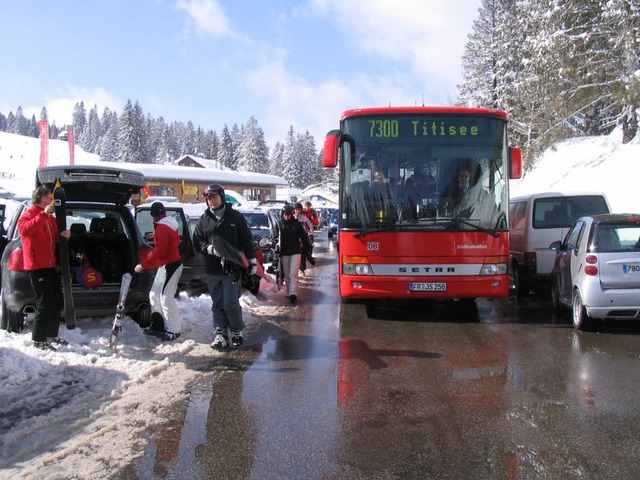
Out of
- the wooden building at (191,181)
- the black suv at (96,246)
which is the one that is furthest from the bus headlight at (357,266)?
the wooden building at (191,181)

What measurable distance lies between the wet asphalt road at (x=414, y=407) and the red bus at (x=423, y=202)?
2.57ft

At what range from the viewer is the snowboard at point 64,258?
6469 millimetres

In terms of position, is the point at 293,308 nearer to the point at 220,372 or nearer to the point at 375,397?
the point at 220,372

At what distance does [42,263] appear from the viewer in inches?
256

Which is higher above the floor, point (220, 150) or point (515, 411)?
point (220, 150)

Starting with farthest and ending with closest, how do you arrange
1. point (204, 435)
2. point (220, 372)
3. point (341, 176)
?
point (341, 176) < point (220, 372) < point (204, 435)

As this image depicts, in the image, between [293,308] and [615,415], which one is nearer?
[615,415]

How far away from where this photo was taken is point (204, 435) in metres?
4.42

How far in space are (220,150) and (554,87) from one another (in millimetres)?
98727

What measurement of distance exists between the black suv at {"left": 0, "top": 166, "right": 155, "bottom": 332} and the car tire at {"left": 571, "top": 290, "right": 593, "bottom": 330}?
622cm

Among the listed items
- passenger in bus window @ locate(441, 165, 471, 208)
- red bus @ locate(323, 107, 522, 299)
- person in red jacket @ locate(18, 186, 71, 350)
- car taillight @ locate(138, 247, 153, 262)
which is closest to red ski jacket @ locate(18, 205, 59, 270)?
person in red jacket @ locate(18, 186, 71, 350)

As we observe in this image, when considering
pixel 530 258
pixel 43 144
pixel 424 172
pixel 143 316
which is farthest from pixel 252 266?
pixel 43 144

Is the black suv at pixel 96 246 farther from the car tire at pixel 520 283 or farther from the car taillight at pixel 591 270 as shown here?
the car tire at pixel 520 283

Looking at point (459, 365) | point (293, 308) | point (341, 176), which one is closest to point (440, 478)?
point (459, 365)
